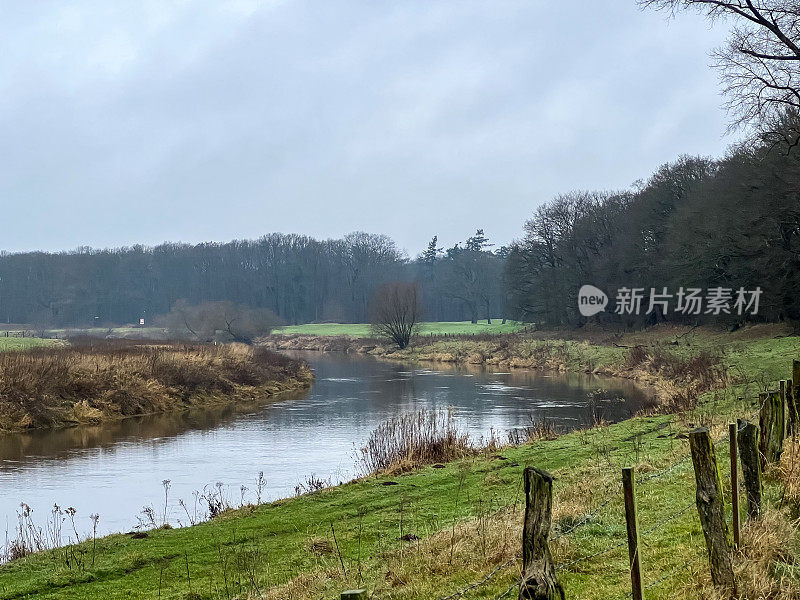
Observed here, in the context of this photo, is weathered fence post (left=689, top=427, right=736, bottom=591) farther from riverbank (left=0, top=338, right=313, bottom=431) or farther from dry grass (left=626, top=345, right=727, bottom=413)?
riverbank (left=0, top=338, right=313, bottom=431)

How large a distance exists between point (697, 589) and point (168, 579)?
18.8 ft

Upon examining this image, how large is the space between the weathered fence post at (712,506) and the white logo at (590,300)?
52.0 metres

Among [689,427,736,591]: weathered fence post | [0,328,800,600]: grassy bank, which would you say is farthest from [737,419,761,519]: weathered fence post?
[689,427,736,591]: weathered fence post

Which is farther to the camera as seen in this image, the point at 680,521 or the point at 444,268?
the point at 444,268

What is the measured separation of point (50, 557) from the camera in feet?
31.5

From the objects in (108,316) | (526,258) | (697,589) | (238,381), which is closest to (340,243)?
(108,316)

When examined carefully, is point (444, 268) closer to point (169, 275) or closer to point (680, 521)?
point (169, 275)

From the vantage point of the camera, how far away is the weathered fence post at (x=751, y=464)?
17.6ft

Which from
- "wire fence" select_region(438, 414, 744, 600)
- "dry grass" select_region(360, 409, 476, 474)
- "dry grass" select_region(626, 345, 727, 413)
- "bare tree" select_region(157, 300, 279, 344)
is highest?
"bare tree" select_region(157, 300, 279, 344)

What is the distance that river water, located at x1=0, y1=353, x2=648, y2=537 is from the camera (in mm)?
14289

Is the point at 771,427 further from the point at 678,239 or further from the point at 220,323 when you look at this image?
the point at 220,323

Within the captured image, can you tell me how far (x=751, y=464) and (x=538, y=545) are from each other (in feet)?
6.93

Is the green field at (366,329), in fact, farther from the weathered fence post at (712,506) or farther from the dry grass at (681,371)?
the weathered fence post at (712,506)

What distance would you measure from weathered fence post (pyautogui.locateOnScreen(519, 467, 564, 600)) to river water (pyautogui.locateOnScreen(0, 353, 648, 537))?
938cm
